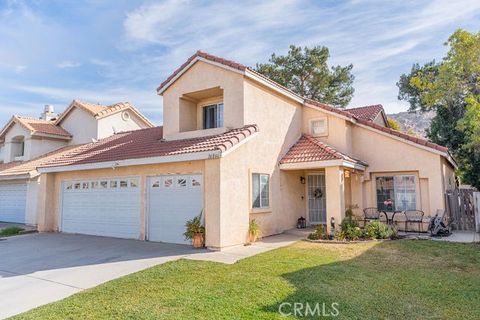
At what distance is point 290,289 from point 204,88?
424 inches

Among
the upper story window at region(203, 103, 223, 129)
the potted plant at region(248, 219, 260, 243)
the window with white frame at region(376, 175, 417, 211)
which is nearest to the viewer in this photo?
the potted plant at region(248, 219, 260, 243)

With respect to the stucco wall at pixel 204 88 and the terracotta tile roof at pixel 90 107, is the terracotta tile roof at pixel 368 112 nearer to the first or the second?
the stucco wall at pixel 204 88

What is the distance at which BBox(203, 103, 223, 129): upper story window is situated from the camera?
16656mm

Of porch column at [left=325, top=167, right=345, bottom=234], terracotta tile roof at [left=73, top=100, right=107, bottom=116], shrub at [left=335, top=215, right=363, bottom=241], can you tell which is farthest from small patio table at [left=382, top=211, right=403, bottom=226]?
terracotta tile roof at [left=73, top=100, right=107, bottom=116]

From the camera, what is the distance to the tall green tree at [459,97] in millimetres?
20514

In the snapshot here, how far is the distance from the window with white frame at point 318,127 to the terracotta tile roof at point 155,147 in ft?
17.2

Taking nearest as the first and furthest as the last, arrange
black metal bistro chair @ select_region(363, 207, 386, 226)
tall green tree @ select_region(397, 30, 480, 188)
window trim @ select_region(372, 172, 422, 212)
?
window trim @ select_region(372, 172, 422, 212), black metal bistro chair @ select_region(363, 207, 386, 226), tall green tree @ select_region(397, 30, 480, 188)

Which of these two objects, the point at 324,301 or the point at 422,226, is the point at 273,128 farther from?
the point at 324,301

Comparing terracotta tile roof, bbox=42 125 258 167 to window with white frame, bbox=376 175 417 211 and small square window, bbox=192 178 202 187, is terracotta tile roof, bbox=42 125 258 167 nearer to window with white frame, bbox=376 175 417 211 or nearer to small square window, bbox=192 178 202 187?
small square window, bbox=192 178 202 187

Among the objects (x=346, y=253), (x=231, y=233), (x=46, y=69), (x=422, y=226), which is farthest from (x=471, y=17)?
(x=46, y=69)

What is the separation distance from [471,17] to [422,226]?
13.5 meters

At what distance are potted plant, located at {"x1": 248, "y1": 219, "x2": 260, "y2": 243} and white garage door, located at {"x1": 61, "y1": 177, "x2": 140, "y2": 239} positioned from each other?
511 centimetres

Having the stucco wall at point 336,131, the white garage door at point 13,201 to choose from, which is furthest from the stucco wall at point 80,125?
the stucco wall at point 336,131

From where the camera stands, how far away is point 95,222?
53.6ft
